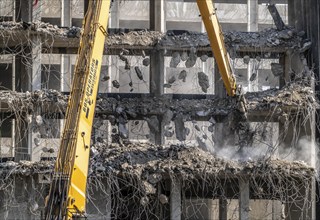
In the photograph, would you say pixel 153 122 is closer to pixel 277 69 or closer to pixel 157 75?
pixel 157 75

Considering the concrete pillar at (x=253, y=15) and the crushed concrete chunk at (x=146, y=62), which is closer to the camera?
the crushed concrete chunk at (x=146, y=62)

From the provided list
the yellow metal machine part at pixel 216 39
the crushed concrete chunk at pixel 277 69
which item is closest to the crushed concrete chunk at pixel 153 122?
the yellow metal machine part at pixel 216 39

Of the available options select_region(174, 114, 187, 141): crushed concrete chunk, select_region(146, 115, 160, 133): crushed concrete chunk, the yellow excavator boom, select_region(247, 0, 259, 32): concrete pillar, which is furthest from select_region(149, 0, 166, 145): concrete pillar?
select_region(247, 0, 259, 32): concrete pillar

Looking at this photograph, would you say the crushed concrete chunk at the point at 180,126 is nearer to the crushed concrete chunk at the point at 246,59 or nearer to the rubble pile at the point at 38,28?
the crushed concrete chunk at the point at 246,59

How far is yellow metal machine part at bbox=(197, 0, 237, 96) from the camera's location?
1691cm

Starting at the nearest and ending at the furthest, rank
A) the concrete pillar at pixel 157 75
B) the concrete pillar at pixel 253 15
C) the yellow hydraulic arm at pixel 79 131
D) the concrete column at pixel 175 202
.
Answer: the yellow hydraulic arm at pixel 79 131, the concrete column at pixel 175 202, the concrete pillar at pixel 157 75, the concrete pillar at pixel 253 15

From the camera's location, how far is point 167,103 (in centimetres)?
1961

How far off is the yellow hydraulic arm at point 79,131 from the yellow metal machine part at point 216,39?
3.81 m

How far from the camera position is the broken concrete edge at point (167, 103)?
60.6ft

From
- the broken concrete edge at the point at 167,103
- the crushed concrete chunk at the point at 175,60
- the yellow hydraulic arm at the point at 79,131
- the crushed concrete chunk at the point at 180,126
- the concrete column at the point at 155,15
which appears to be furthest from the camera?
the concrete column at the point at 155,15

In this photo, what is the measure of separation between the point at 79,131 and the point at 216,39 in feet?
20.1

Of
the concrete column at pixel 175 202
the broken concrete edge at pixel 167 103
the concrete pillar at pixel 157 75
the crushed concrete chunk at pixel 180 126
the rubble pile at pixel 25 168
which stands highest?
the concrete pillar at pixel 157 75

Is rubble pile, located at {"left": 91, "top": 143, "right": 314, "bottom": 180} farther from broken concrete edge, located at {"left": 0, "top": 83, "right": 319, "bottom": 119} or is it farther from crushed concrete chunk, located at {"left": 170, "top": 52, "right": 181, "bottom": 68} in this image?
crushed concrete chunk, located at {"left": 170, "top": 52, "right": 181, "bottom": 68}

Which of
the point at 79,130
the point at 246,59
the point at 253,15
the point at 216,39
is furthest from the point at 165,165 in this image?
the point at 253,15
